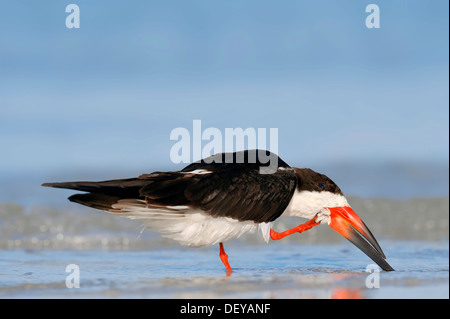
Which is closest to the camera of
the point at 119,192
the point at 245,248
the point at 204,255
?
the point at 119,192

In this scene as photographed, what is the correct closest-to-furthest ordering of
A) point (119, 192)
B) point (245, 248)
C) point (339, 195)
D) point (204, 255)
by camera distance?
1. point (119, 192)
2. point (339, 195)
3. point (204, 255)
4. point (245, 248)

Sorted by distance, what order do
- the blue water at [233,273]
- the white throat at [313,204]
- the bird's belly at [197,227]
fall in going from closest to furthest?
1. the blue water at [233,273]
2. the bird's belly at [197,227]
3. the white throat at [313,204]

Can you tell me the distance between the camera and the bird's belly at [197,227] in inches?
261

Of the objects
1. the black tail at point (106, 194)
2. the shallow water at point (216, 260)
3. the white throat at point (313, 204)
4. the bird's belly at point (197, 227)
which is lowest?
the shallow water at point (216, 260)

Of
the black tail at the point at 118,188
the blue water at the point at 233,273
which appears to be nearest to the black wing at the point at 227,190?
the black tail at the point at 118,188

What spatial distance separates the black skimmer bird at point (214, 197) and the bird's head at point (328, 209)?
0.01 meters

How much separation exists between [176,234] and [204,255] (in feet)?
→ 7.23

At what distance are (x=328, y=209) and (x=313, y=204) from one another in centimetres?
22

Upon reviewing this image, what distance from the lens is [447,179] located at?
49.4 feet

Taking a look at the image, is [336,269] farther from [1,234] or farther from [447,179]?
[447,179]

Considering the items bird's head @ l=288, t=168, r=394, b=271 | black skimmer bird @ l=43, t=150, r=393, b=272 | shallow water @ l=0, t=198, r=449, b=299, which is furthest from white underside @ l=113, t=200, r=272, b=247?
bird's head @ l=288, t=168, r=394, b=271

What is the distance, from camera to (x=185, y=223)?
6.66m

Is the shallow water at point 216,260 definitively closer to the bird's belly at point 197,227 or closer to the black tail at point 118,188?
the bird's belly at point 197,227
